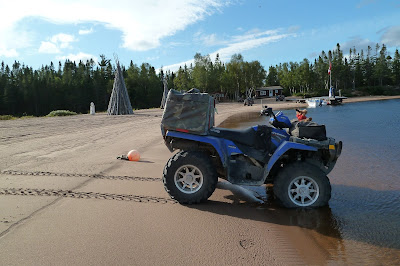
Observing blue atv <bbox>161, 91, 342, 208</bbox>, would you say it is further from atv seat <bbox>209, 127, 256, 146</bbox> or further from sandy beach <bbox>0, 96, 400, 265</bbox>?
sandy beach <bbox>0, 96, 400, 265</bbox>

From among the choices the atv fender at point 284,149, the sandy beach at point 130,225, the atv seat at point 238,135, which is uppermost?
the atv seat at point 238,135

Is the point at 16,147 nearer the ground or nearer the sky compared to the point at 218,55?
nearer the ground

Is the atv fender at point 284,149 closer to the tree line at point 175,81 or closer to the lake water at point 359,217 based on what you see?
the lake water at point 359,217

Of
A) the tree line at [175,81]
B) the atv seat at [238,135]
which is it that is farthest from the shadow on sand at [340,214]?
the tree line at [175,81]

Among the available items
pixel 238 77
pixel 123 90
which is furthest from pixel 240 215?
pixel 238 77

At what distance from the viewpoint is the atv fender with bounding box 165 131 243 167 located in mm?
4730

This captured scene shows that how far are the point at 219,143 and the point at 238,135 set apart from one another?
0.38 metres

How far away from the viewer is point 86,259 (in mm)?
3133

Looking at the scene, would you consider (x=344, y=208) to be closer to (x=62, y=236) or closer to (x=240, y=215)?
(x=240, y=215)

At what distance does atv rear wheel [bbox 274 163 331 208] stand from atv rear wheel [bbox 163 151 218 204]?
1075 millimetres

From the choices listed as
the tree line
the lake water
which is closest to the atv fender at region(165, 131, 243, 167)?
the lake water

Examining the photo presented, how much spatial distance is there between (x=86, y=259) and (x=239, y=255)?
1.68m

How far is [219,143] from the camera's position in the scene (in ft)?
15.7

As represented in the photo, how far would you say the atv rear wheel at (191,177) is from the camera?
4746mm
